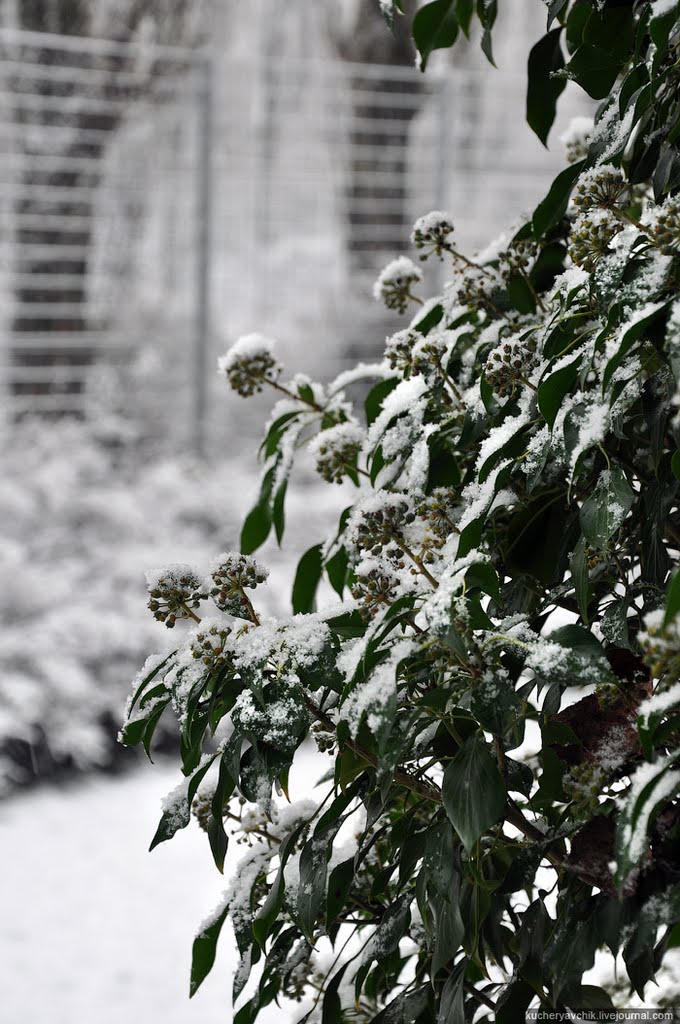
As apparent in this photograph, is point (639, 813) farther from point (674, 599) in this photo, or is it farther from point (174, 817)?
point (174, 817)

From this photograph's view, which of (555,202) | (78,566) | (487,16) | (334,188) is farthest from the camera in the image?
(334,188)

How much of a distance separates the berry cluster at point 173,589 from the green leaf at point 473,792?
0.60 ft

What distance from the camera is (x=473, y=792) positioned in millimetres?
566

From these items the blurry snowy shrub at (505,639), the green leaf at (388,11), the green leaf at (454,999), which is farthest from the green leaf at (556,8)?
the green leaf at (454,999)

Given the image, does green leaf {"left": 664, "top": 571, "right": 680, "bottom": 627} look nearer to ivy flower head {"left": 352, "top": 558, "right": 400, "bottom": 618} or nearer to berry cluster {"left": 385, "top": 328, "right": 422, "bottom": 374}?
ivy flower head {"left": 352, "top": 558, "right": 400, "bottom": 618}

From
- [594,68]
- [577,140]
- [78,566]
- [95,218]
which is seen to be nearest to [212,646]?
[594,68]

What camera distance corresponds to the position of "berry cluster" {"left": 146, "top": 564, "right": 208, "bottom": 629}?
0.68m

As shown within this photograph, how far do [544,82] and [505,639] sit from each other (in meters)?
0.44

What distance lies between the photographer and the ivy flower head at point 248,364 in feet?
2.92

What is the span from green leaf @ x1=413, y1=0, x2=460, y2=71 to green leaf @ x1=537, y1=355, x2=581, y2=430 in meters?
0.32

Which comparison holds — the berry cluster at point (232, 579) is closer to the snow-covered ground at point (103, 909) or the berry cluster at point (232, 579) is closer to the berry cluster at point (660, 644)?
the berry cluster at point (660, 644)

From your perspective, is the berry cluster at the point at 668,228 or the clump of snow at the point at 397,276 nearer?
the berry cluster at the point at 668,228

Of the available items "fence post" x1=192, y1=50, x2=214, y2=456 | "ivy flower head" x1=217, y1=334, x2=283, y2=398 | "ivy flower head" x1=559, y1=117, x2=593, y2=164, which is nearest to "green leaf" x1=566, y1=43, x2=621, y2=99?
"ivy flower head" x1=559, y1=117, x2=593, y2=164

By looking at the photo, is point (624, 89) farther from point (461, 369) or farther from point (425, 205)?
point (425, 205)
